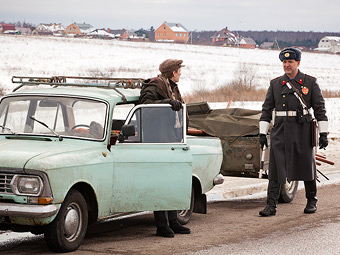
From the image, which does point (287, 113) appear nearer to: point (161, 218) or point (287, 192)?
point (287, 192)

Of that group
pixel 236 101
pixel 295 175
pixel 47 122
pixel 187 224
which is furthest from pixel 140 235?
pixel 236 101

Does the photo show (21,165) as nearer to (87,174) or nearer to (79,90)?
(87,174)

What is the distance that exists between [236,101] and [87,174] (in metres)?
23.7

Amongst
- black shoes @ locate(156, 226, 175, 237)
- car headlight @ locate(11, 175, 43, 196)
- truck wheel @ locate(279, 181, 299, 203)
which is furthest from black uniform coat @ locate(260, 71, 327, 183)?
car headlight @ locate(11, 175, 43, 196)

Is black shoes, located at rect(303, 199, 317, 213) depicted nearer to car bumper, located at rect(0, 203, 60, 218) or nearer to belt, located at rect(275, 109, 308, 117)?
belt, located at rect(275, 109, 308, 117)

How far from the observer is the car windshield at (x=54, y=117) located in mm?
7551

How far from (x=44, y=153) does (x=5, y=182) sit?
1.42 ft

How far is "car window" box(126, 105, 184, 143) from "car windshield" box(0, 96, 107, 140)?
1.31 ft

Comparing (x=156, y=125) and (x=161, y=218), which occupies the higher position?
(x=156, y=125)

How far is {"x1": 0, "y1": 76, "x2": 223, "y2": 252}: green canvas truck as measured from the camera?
21.2 ft

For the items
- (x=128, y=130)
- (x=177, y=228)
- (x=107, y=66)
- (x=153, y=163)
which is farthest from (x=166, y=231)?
(x=107, y=66)

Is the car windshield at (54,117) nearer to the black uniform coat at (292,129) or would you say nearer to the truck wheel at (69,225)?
the truck wheel at (69,225)

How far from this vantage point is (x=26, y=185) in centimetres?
645

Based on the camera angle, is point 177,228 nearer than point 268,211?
Yes
